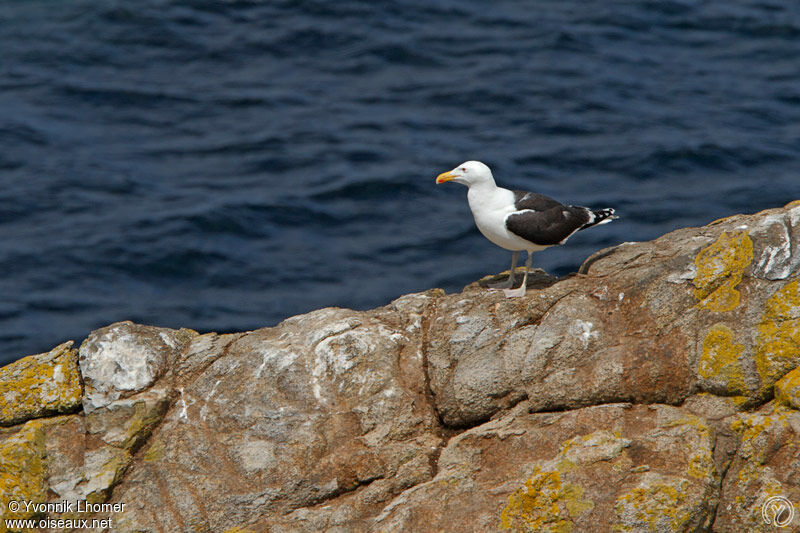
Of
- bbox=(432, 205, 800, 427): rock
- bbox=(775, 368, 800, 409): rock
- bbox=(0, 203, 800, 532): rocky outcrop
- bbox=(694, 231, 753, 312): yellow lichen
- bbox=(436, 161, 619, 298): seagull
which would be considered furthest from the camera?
bbox=(436, 161, 619, 298): seagull

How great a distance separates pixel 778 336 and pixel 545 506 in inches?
83.1

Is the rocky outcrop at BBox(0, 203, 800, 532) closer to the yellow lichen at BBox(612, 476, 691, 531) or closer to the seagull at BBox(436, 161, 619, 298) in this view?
the yellow lichen at BBox(612, 476, 691, 531)

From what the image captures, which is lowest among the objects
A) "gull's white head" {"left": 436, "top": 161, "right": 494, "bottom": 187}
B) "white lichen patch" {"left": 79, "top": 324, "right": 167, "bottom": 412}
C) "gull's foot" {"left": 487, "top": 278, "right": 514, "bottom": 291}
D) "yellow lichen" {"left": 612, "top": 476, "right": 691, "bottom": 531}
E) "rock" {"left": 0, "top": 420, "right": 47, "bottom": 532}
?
"rock" {"left": 0, "top": 420, "right": 47, "bottom": 532}

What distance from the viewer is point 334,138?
17609 millimetres

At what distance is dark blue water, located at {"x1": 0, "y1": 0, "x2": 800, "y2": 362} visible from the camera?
14.1 metres

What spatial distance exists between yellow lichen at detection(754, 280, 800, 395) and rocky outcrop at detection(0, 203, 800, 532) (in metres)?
0.01

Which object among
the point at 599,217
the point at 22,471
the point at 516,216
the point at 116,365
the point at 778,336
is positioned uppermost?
the point at 516,216

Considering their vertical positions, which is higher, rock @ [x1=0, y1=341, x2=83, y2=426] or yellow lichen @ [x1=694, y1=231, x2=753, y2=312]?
yellow lichen @ [x1=694, y1=231, x2=753, y2=312]

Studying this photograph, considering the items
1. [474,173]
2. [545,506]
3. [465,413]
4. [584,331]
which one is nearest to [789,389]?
[584,331]

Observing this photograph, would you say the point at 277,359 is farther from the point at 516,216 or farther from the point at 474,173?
the point at 474,173

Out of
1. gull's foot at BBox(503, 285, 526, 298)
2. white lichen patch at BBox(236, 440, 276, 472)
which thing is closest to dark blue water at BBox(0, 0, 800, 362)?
gull's foot at BBox(503, 285, 526, 298)

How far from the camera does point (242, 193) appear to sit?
15977 mm

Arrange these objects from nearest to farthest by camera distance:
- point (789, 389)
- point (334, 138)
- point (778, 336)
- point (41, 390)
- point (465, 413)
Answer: point (789, 389) → point (778, 336) → point (465, 413) → point (41, 390) → point (334, 138)

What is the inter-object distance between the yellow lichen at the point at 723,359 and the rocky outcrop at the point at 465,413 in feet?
0.04
